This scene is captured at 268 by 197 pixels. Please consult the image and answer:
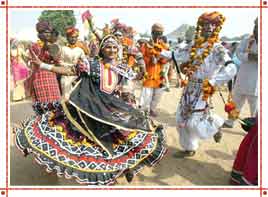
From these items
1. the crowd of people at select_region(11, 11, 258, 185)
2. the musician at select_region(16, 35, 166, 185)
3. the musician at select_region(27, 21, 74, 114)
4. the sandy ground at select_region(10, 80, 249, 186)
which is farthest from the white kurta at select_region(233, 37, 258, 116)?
the musician at select_region(27, 21, 74, 114)

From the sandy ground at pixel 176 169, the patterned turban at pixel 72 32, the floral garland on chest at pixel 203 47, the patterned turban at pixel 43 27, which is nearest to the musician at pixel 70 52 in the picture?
the patterned turban at pixel 72 32

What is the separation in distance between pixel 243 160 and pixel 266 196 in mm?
494

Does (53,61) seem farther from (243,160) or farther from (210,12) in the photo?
(243,160)

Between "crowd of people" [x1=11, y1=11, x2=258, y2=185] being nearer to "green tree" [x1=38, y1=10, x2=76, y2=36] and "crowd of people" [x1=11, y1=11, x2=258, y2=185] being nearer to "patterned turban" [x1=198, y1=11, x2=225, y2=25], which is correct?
"patterned turban" [x1=198, y1=11, x2=225, y2=25]

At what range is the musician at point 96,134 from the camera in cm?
362

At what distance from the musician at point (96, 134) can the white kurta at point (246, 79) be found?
2.46 metres

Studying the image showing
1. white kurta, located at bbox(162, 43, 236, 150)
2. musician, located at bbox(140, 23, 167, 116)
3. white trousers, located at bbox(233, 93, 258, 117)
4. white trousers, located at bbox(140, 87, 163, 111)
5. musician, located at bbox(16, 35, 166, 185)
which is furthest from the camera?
white trousers, located at bbox(140, 87, 163, 111)

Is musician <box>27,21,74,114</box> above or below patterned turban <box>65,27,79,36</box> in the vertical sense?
below

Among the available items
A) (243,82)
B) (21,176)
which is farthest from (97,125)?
(243,82)

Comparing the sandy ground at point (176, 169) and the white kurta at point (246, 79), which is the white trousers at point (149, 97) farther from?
the white kurta at point (246, 79)

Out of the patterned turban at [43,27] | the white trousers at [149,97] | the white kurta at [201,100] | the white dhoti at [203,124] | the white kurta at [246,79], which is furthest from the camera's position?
the white trousers at [149,97]

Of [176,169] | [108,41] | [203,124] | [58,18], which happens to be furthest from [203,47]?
[58,18]

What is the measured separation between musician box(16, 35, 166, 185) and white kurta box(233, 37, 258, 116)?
8.07 feet

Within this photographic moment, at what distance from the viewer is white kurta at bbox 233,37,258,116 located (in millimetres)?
5869
